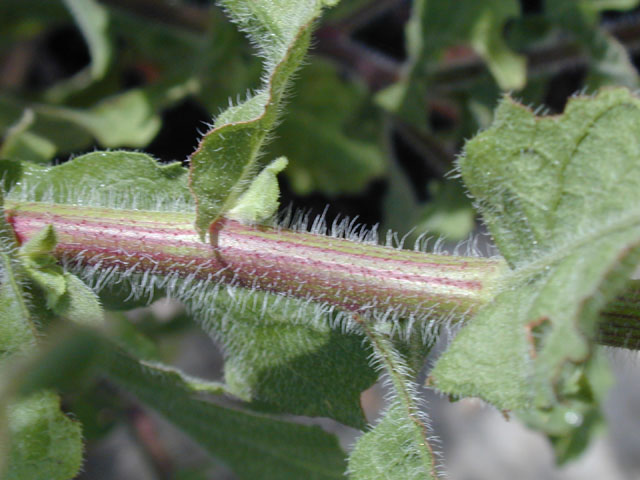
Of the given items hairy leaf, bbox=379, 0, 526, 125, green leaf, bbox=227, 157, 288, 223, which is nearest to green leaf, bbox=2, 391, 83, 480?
green leaf, bbox=227, 157, 288, 223

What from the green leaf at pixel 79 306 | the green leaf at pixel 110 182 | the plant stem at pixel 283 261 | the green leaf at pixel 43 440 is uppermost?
the green leaf at pixel 110 182

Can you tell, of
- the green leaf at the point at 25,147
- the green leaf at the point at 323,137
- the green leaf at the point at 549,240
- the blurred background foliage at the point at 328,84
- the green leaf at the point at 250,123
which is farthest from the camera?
the green leaf at the point at 323,137

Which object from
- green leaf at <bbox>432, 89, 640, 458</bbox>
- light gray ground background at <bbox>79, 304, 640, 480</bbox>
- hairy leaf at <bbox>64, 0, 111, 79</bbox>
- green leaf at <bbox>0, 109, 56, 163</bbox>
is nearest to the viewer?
green leaf at <bbox>432, 89, 640, 458</bbox>

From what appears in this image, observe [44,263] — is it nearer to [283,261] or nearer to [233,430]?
[283,261]

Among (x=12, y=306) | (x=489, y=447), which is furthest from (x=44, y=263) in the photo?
(x=489, y=447)

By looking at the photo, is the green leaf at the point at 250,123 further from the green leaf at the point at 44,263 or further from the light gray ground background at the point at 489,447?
the light gray ground background at the point at 489,447

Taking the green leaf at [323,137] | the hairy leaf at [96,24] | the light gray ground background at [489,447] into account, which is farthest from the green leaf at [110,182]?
the light gray ground background at [489,447]

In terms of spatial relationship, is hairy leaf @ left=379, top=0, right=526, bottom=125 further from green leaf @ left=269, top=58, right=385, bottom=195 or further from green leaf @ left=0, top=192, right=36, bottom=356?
green leaf @ left=0, top=192, right=36, bottom=356
